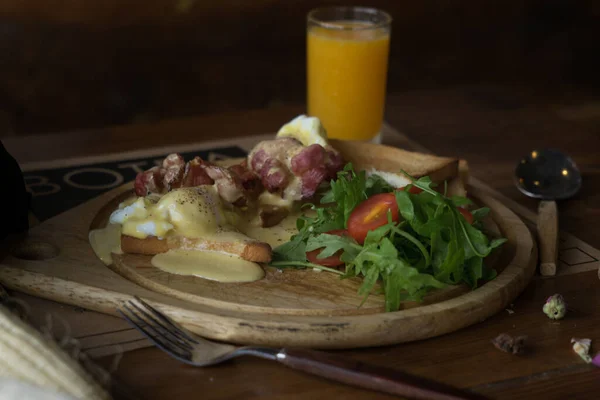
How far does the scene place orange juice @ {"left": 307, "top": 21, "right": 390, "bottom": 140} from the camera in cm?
245

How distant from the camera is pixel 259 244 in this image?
1.55m

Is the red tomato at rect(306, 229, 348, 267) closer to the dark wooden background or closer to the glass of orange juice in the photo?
the glass of orange juice

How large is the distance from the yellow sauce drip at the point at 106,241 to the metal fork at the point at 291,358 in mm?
246

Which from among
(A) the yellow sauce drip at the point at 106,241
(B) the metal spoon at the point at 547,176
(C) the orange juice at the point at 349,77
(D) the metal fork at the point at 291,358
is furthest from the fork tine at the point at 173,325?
(C) the orange juice at the point at 349,77

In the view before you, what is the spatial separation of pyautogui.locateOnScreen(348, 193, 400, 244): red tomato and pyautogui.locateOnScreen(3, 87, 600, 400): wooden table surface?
279 millimetres

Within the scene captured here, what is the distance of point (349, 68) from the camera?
2.47 m

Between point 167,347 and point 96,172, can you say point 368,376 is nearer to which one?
point 167,347

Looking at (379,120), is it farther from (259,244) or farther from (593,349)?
(593,349)

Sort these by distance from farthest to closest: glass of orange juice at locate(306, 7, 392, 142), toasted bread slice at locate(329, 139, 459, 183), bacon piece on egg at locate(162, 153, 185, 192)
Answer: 1. glass of orange juice at locate(306, 7, 392, 142)
2. toasted bread slice at locate(329, 139, 459, 183)
3. bacon piece on egg at locate(162, 153, 185, 192)

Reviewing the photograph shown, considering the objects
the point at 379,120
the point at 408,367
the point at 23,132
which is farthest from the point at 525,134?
the point at 23,132

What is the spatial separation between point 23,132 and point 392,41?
1.83m

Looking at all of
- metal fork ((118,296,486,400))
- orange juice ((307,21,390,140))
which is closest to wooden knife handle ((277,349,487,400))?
metal fork ((118,296,486,400))

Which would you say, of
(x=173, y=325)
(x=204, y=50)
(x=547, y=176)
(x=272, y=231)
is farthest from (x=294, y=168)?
(x=204, y=50)

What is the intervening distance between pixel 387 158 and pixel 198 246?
0.73 metres
